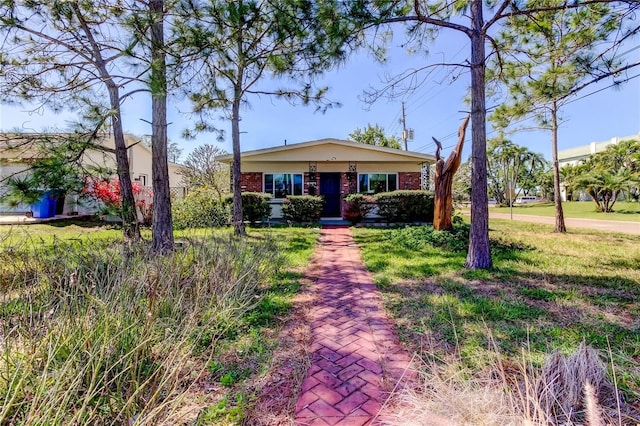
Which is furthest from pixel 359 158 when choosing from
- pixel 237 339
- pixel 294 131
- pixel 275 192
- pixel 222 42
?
pixel 237 339

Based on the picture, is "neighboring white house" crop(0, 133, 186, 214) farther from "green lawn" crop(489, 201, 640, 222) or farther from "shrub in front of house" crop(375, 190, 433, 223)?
"green lawn" crop(489, 201, 640, 222)

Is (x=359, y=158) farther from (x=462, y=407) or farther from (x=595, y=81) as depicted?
(x=462, y=407)

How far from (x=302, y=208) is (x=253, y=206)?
192cm

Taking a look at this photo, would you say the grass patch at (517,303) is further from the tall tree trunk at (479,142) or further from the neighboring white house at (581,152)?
the neighboring white house at (581,152)

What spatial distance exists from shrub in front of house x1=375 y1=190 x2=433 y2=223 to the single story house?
231cm

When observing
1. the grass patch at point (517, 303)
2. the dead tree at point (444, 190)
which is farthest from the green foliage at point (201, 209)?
the dead tree at point (444, 190)

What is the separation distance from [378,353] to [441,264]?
369cm

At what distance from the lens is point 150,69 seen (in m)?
3.72

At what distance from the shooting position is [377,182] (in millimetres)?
14797

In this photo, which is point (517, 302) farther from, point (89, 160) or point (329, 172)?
point (329, 172)

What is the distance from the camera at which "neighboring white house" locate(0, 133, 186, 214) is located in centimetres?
416

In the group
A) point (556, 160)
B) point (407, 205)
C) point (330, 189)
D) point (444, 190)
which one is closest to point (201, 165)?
point (330, 189)

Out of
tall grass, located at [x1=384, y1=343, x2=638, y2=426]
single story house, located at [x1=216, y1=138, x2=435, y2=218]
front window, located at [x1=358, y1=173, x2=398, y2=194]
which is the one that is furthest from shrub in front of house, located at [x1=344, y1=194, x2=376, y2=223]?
tall grass, located at [x1=384, y1=343, x2=638, y2=426]

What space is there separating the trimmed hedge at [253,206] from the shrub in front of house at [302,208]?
31.1 inches
